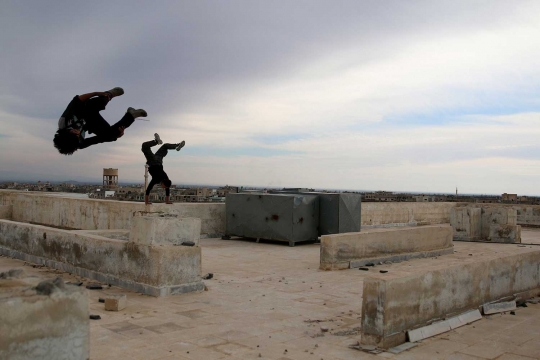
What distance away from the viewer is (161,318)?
227 inches

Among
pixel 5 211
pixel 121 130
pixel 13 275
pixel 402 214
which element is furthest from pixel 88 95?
pixel 402 214

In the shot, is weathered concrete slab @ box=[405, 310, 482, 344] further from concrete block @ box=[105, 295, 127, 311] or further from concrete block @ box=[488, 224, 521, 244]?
concrete block @ box=[488, 224, 521, 244]

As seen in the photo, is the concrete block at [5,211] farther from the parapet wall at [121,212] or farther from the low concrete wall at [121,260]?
the low concrete wall at [121,260]

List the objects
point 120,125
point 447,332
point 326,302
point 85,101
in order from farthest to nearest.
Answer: point 326,302
point 447,332
point 120,125
point 85,101

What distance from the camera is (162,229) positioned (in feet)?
23.6

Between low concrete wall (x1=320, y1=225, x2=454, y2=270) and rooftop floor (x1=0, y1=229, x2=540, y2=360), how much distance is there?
27.7 inches

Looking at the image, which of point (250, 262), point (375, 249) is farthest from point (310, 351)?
point (375, 249)

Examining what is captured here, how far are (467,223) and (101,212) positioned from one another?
39.8 ft

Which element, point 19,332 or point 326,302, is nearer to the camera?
point 19,332

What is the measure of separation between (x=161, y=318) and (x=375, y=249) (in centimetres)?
598

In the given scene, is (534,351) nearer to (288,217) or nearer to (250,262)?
(250,262)

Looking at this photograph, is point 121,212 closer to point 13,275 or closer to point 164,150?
point 164,150

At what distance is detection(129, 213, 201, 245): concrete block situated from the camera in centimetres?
711

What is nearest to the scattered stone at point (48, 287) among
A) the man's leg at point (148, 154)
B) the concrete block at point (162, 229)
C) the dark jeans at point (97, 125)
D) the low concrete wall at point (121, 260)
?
the dark jeans at point (97, 125)
